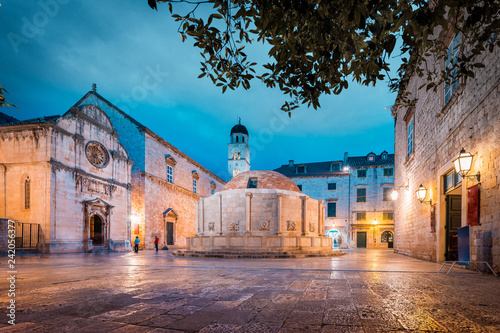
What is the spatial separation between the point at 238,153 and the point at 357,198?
89.3ft

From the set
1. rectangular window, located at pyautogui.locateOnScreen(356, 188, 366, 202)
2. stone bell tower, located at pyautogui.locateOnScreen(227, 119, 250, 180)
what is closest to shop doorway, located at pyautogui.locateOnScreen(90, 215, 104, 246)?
rectangular window, located at pyautogui.locateOnScreen(356, 188, 366, 202)

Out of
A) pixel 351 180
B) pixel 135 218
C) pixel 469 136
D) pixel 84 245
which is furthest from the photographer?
pixel 351 180

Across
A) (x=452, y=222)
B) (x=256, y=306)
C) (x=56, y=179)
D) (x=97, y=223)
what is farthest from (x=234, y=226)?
(x=97, y=223)

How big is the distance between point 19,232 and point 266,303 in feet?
63.4

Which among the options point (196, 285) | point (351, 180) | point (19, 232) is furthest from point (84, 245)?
point (351, 180)

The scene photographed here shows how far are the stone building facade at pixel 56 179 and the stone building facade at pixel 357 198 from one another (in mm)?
25884

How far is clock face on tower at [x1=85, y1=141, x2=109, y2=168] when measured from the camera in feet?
72.2

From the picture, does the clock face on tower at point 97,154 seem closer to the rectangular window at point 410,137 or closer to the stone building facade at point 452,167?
the stone building facade at point 452,167

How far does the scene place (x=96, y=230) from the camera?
23.4 meters

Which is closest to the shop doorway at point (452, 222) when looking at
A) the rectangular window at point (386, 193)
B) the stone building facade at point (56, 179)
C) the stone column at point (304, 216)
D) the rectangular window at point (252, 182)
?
the stone column at point (304, 216)

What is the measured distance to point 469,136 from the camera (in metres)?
8.08

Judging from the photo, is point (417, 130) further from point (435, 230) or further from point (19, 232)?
point (19, 232)

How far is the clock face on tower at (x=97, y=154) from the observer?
72.2 ft

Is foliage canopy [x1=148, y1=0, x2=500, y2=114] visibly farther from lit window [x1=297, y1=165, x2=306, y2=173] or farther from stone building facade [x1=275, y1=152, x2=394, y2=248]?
lit window [x1=297, y1=165, x2=306, y2=173]
